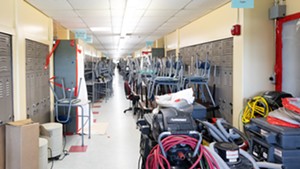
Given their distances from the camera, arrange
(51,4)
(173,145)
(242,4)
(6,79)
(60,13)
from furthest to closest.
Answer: (60,13) < (51,4) < (242,4) < (6,79) < (173,145)

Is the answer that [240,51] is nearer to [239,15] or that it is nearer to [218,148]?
[239,15]

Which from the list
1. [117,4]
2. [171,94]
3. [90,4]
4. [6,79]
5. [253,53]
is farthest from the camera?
[117,4]

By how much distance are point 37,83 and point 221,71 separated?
341 cm

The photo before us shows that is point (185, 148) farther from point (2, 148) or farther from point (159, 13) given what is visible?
point (159, 13)

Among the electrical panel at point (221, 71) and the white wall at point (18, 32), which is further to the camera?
the electrical panel at point (221, 71)

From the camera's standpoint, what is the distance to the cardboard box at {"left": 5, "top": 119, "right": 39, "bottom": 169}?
2.91 m

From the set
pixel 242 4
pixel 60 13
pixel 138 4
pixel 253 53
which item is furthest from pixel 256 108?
pixel 60 13

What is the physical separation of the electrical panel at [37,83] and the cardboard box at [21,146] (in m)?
1.21

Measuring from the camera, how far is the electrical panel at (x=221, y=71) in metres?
4.70

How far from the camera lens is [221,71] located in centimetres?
511

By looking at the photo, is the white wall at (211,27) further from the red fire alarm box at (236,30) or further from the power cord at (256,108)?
the power cord at (256,108)

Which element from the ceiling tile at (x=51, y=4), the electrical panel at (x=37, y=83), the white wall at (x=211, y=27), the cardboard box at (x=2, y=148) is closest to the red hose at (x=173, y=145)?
the cardboard box at (x=2, y=148)

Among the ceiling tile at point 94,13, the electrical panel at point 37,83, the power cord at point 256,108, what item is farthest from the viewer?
the ceiling tile at point 94,13

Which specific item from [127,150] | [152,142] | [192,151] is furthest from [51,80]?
[192,151]
